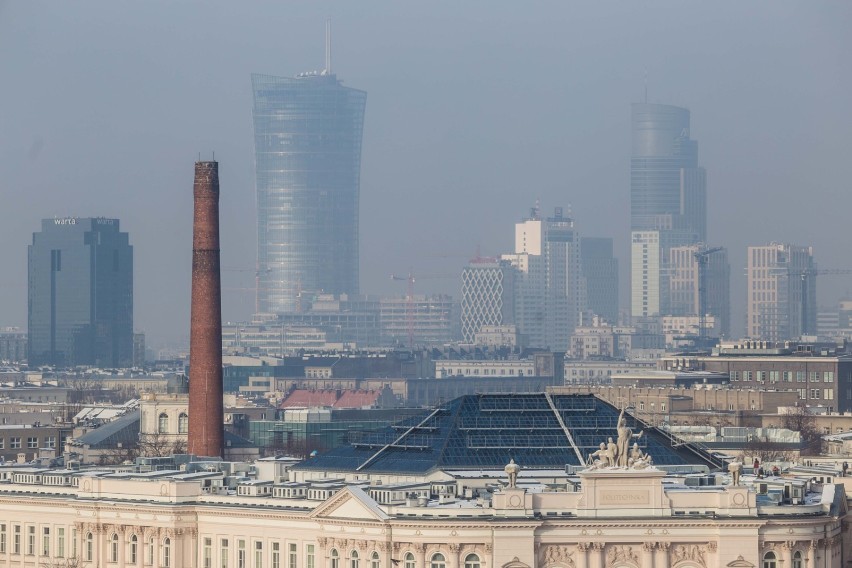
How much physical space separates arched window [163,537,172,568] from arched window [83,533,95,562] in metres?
3.97

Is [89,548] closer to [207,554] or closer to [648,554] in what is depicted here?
[207,554]

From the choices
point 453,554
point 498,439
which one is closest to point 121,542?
point 498,439

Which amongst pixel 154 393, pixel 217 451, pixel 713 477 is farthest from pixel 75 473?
pixel 154 393

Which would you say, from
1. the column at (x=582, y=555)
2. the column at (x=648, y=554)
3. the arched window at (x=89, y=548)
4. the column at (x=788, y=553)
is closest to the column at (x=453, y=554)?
the column at (x=582, y=555)

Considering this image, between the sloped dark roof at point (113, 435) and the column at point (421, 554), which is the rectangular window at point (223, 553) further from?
the sloped dark roof at point (113, 435)

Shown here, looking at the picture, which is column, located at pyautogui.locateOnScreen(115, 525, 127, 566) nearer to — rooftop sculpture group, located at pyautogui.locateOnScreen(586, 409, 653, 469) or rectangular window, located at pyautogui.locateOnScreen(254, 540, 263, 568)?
rectangular window, located at pyautogui.locateOnScreen(254, 540, 263, 568)

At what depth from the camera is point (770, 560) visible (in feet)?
368

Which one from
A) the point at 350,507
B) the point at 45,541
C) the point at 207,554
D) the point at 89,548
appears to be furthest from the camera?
the point at 45,541

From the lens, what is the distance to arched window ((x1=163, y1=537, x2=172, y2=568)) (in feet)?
397

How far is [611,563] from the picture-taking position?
11181cm

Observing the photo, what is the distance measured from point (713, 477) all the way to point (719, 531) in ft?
30.5

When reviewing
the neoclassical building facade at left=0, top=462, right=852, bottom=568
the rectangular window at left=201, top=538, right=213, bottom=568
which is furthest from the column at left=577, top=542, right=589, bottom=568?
the rectangular window at left=201, top=538, right=213, bottom=568

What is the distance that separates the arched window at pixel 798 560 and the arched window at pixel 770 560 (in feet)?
2.15

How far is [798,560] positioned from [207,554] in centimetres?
2304
